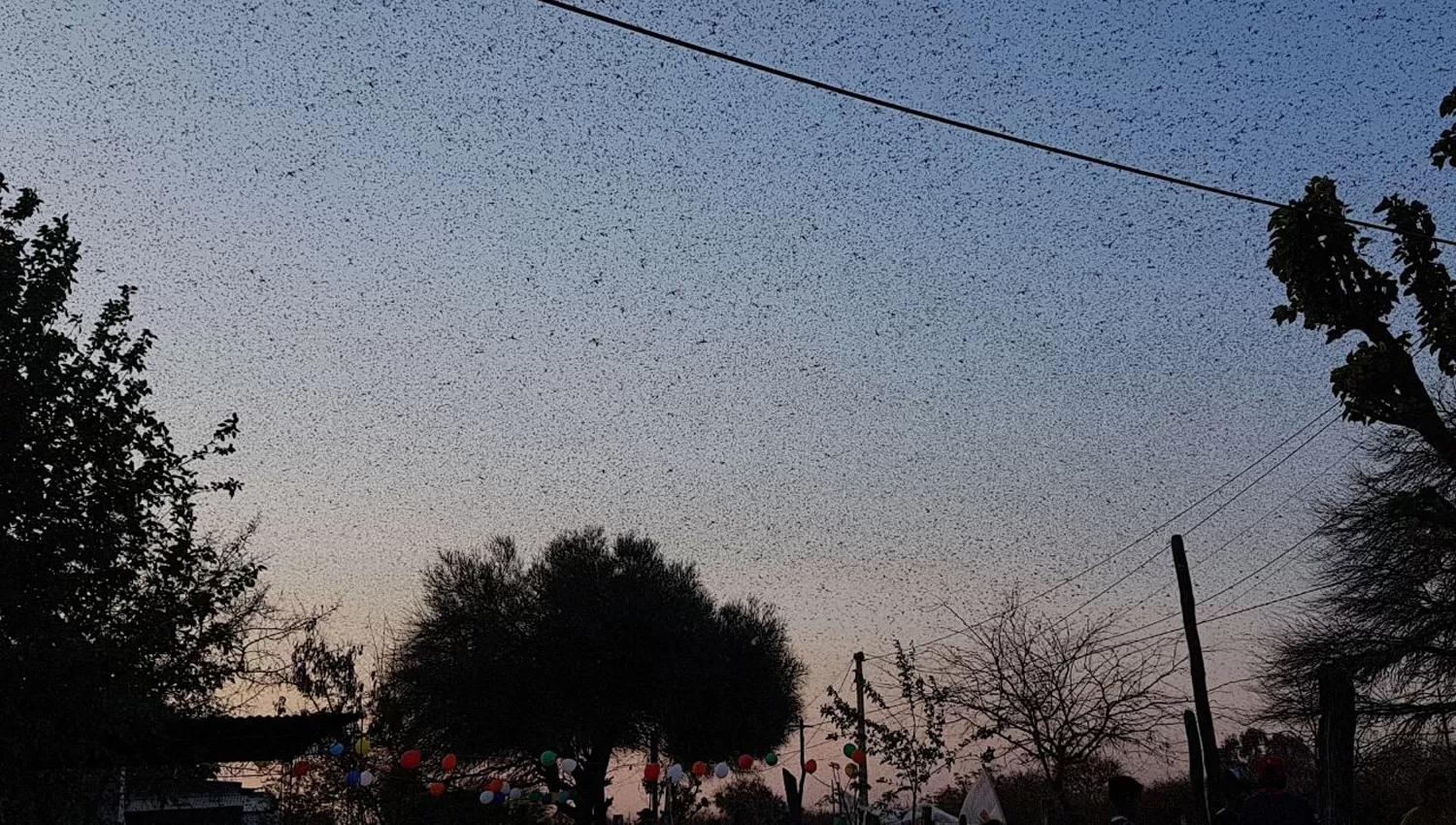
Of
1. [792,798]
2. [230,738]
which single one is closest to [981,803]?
[792,798]

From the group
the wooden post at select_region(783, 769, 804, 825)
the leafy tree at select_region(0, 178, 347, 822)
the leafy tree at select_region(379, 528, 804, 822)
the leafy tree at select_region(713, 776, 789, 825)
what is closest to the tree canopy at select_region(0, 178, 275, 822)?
the leafy tree at select_region(0, 178, 347, 822)

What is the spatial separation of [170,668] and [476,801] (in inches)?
816

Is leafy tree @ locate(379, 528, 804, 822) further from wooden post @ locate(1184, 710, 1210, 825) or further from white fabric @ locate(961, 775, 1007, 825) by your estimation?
wooden post @ locate(1184, 710, 1210, 825)

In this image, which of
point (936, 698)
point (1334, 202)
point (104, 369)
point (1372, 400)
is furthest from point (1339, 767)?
point (936, 698)

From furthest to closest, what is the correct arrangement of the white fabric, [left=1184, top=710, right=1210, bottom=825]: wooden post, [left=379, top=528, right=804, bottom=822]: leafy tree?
[left=379, top=528, right=804, bottom=822]: leafy tree
the white fabric
[left=1184, top=710, right=1210, bottom=825]: wooden post

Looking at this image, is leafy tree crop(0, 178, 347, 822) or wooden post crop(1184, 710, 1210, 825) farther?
wooden post crop(1184, 710, 1210, 825)

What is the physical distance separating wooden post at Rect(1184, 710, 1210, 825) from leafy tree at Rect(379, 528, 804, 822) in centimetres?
2160

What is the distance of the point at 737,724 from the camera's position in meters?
43.5

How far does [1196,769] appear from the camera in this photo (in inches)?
902

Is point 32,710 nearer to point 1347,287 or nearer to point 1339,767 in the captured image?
point 1339,767

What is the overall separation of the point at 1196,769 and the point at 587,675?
23.5 m

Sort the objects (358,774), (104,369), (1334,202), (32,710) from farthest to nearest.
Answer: (358,774) < (104,369) < (1334,202) < (32,710)

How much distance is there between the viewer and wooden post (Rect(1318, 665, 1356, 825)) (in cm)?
1262

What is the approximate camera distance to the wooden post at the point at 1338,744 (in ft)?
41.4
